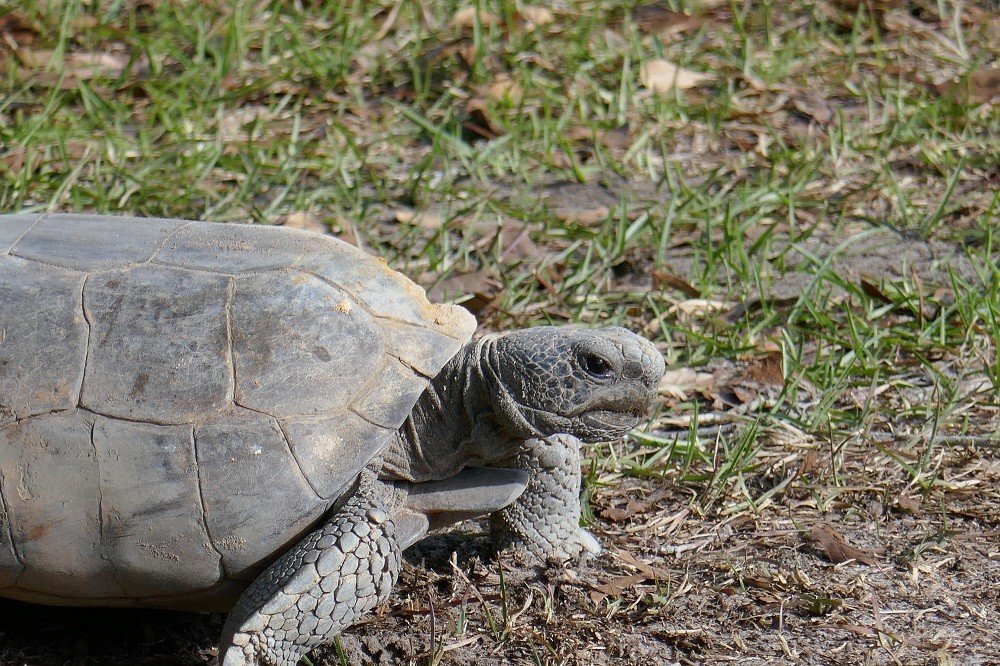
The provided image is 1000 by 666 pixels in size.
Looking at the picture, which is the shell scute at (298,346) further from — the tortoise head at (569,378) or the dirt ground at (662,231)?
the dirt ground at (662,231)

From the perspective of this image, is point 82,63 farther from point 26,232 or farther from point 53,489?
point 53,489

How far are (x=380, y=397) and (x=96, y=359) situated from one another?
68cm

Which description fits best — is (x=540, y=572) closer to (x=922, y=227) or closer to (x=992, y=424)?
(x=992, y=424)

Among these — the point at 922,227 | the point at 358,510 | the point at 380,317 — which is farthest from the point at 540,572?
the point at 922,227

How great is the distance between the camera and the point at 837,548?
3121 millimetres

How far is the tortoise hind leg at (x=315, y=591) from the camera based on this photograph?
8.54 feet

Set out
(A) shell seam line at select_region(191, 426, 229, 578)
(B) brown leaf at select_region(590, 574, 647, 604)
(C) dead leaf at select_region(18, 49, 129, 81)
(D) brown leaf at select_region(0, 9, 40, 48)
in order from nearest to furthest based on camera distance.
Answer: (A) shell seam line at select_region(191, 426, 229, 578) < (B) brown leaf at select_region(590, 574, 647, 604) < (C) dead leaf at select_region(18, 49, 129, 81) < (D) brown leaf at select_region(0, 9, 40, 48)

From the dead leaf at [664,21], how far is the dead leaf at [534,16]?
50 centimetres

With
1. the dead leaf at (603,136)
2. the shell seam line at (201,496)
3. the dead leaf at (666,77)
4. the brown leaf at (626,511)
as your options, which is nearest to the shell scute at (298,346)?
the shell seam line at (201,496)

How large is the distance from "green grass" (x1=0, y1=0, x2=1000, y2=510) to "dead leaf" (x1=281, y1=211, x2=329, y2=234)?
1.6 inches

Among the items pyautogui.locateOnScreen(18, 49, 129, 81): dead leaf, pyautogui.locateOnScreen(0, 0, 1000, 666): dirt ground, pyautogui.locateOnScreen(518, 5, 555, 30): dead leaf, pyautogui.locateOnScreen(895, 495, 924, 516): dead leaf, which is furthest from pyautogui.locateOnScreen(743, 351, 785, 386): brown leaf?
pyautogui.locateOnScreen(18, 49, 129, 81): dead leaf

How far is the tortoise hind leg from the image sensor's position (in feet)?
8.54

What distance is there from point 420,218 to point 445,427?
1994 mm

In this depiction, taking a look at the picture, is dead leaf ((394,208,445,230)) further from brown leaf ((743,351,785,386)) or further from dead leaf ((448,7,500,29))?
dead leaf ((448,7,500,29))
